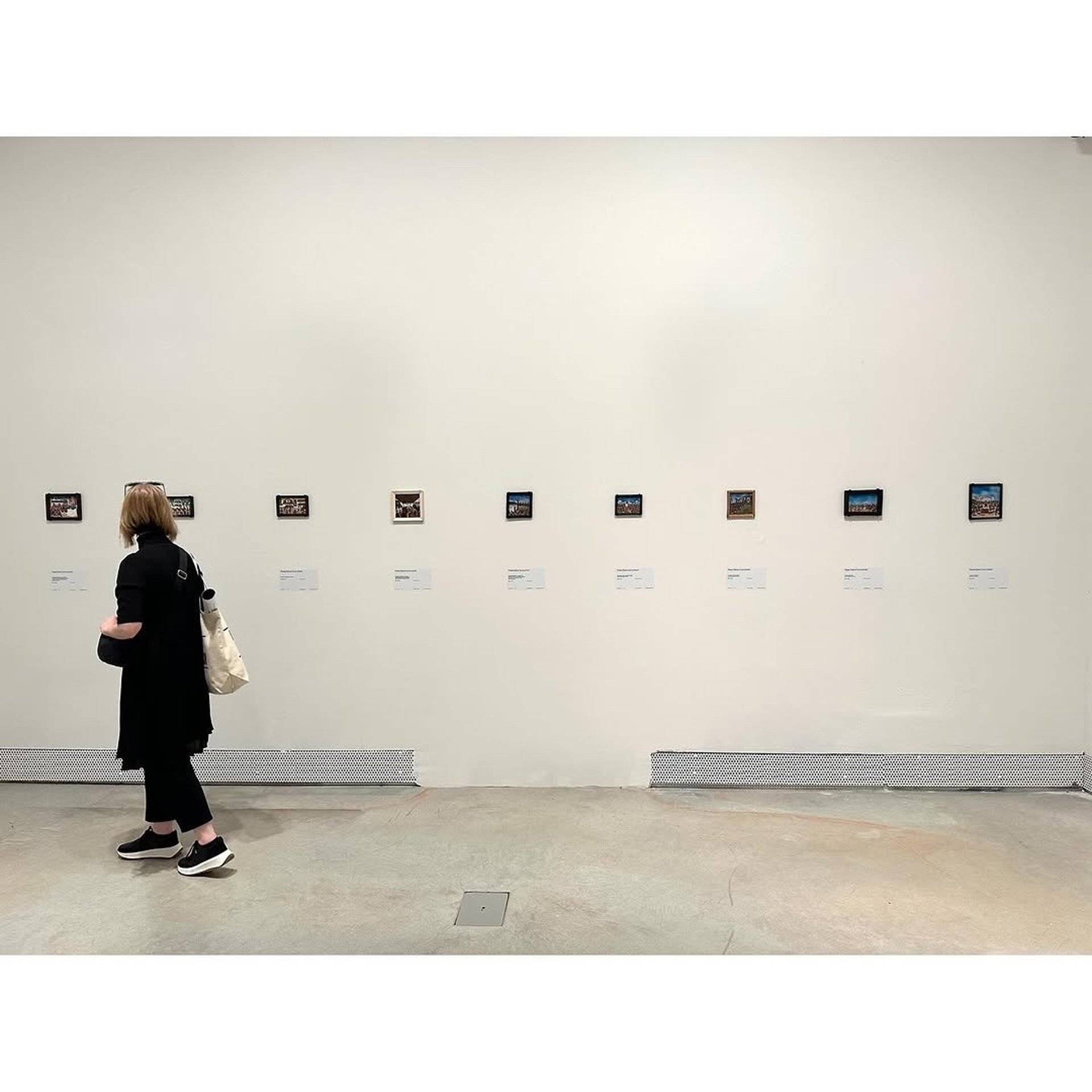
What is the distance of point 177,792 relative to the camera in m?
3.16

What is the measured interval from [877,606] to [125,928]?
11.7 ft

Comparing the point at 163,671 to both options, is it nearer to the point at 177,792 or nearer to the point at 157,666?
the point at 157,666

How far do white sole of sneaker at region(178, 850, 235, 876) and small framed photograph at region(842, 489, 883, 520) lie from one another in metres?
3.26

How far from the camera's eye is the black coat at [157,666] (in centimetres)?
306

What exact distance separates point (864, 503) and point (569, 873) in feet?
7.65

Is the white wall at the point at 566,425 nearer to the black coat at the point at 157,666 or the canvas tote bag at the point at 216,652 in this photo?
the canvas tote bag at the point at 216,652

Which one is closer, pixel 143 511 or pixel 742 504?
pixel 143 511

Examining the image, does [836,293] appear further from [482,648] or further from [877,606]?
[482,648]

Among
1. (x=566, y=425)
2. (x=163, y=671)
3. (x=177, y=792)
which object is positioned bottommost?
(x=177, y=792)

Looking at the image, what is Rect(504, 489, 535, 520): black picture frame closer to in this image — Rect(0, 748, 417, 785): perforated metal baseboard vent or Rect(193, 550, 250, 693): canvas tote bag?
Rect(0, 748, 417, 785): perforated metal baseboard vent

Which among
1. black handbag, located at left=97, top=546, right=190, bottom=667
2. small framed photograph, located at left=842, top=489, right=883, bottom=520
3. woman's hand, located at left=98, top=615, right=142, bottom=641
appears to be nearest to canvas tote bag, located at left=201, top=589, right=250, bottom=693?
black handbag, located at left=97, top=546, right=190, bottom=667

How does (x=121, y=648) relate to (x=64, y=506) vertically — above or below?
below

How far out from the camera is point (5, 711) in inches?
167

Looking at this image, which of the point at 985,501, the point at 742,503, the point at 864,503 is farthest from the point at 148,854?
the point at 985,501
